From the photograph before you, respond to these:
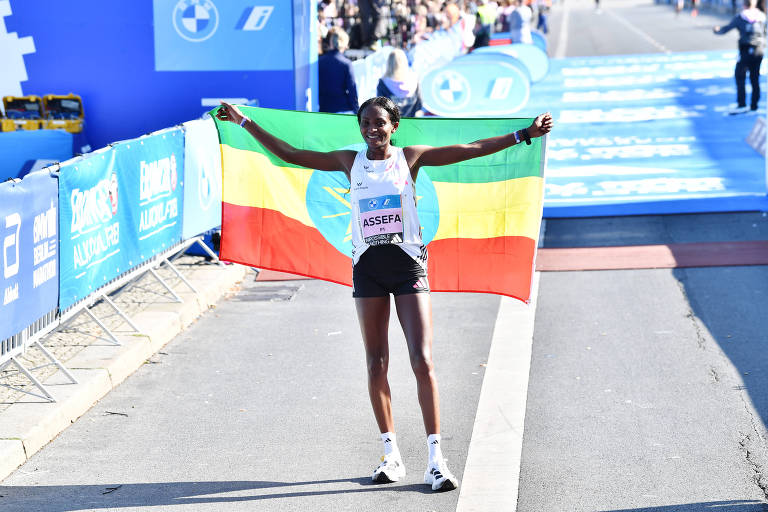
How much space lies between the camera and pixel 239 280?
460 inches

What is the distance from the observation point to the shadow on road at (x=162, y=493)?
589 centimetres

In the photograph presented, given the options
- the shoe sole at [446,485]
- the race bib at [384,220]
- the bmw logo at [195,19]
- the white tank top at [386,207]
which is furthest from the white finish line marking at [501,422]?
the bmw logo at [195,19]

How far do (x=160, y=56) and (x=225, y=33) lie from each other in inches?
33.5

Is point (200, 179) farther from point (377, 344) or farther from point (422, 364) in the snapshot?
point (422, 364)

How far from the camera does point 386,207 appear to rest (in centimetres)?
595

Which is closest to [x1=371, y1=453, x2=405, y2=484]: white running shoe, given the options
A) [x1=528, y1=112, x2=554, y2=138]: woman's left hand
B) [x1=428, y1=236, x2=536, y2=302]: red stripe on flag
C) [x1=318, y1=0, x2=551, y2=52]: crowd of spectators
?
[x1=428, y1=236, x2=536, y2=302]: red stripe on flag

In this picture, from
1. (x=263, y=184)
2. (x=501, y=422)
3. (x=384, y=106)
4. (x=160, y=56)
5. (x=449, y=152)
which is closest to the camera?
(x=384, y=106)

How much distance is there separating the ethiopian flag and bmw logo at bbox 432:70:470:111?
42.0 ft

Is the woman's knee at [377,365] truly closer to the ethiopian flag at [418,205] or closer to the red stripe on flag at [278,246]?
the ethiopian flag at [418,205]

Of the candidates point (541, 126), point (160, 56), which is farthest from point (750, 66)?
point (541, 126)

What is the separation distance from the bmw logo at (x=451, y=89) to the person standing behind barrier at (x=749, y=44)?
15.1 feet

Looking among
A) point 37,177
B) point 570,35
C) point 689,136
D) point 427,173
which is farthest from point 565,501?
point 570,35

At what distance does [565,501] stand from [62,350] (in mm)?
4554

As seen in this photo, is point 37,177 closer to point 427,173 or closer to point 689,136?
point 427,173
